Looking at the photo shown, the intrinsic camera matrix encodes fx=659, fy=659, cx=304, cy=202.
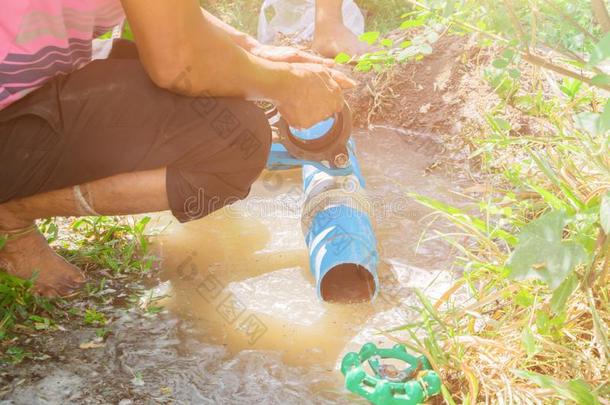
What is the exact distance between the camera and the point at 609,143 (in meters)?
1.71

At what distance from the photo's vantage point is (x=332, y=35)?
12.3ft

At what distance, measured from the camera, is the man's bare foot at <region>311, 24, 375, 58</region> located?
145 inches

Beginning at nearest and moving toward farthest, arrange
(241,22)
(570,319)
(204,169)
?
(570,319) → (204,169) → (241,22)

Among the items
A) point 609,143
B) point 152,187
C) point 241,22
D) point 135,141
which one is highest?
point 609,143

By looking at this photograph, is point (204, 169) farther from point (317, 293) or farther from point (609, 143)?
point (609, 143)

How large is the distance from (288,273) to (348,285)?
0.24 metres

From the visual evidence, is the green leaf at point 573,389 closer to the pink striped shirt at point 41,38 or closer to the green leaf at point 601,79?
the green leaf at point 601,79

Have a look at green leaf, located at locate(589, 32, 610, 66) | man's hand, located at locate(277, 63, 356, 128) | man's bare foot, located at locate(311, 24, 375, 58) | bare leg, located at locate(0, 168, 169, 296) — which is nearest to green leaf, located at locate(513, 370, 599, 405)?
green leaf, located at locate(589, 32, 610, 66)

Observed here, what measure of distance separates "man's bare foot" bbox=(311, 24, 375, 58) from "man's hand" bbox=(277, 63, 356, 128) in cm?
156

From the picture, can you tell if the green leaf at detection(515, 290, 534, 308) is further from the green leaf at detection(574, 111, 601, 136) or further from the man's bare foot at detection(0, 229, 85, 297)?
the man's bare foot at detection(0, 229, 85, 297)

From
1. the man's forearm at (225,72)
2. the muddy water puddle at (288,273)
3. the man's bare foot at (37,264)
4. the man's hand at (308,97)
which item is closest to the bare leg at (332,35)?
the muddy water puddle at (288,273)

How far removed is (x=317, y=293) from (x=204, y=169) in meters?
0.53

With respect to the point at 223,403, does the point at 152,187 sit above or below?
above

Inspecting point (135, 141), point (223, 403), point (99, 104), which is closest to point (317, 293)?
point (223, 403)
